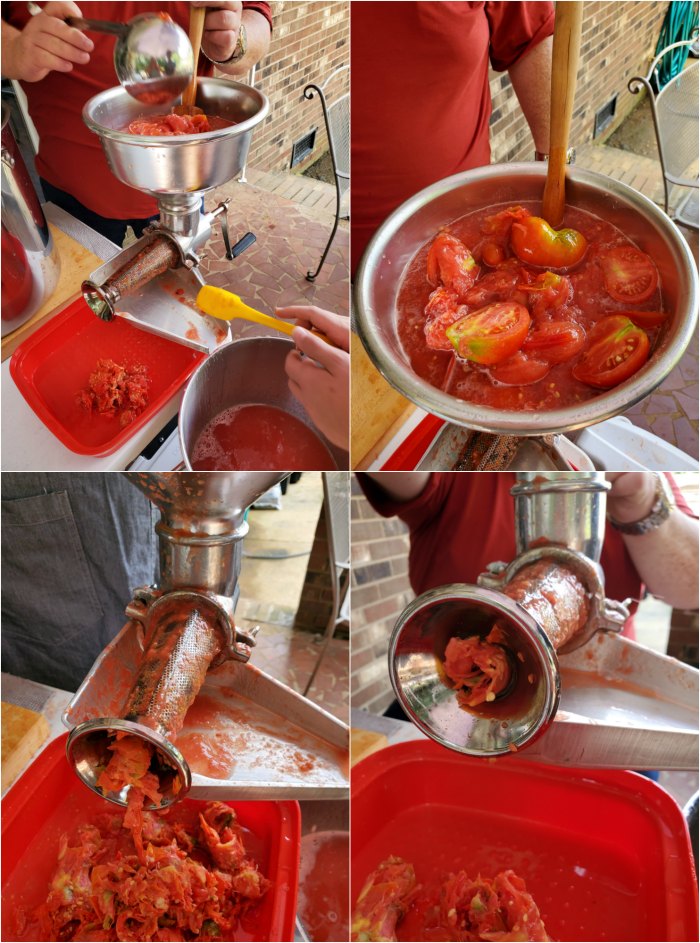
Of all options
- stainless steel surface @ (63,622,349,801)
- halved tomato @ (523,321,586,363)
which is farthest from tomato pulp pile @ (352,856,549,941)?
halved tomato @ (523,321,586,363)

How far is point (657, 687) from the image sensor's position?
2.95 ft

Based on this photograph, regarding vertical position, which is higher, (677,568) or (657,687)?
(657,687)

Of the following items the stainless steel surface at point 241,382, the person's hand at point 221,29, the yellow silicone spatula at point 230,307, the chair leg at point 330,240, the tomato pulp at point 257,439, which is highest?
the person's hand at point 221,29

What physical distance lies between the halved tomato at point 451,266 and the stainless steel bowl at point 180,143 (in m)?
0.27

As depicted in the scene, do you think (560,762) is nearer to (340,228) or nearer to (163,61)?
(340,228)

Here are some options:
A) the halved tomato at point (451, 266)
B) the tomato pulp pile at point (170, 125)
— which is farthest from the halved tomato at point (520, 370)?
the tomato pulp pile at point (170, 125)

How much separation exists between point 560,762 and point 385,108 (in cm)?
92

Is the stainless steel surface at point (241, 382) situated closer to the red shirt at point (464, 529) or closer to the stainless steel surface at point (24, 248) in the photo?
the stainless steel surface at point (24, 248)

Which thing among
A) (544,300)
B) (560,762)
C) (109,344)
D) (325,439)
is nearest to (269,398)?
(325,439)

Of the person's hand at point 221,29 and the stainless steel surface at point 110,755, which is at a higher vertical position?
the person's hand at point 221,29

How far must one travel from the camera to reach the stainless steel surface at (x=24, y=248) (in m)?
0.92

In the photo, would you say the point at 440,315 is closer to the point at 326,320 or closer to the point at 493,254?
the point at 493,254

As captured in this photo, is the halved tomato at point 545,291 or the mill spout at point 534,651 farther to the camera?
the mill spout at point 534,651

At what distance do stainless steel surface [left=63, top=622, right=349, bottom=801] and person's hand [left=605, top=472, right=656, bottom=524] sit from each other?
0.71 metres
